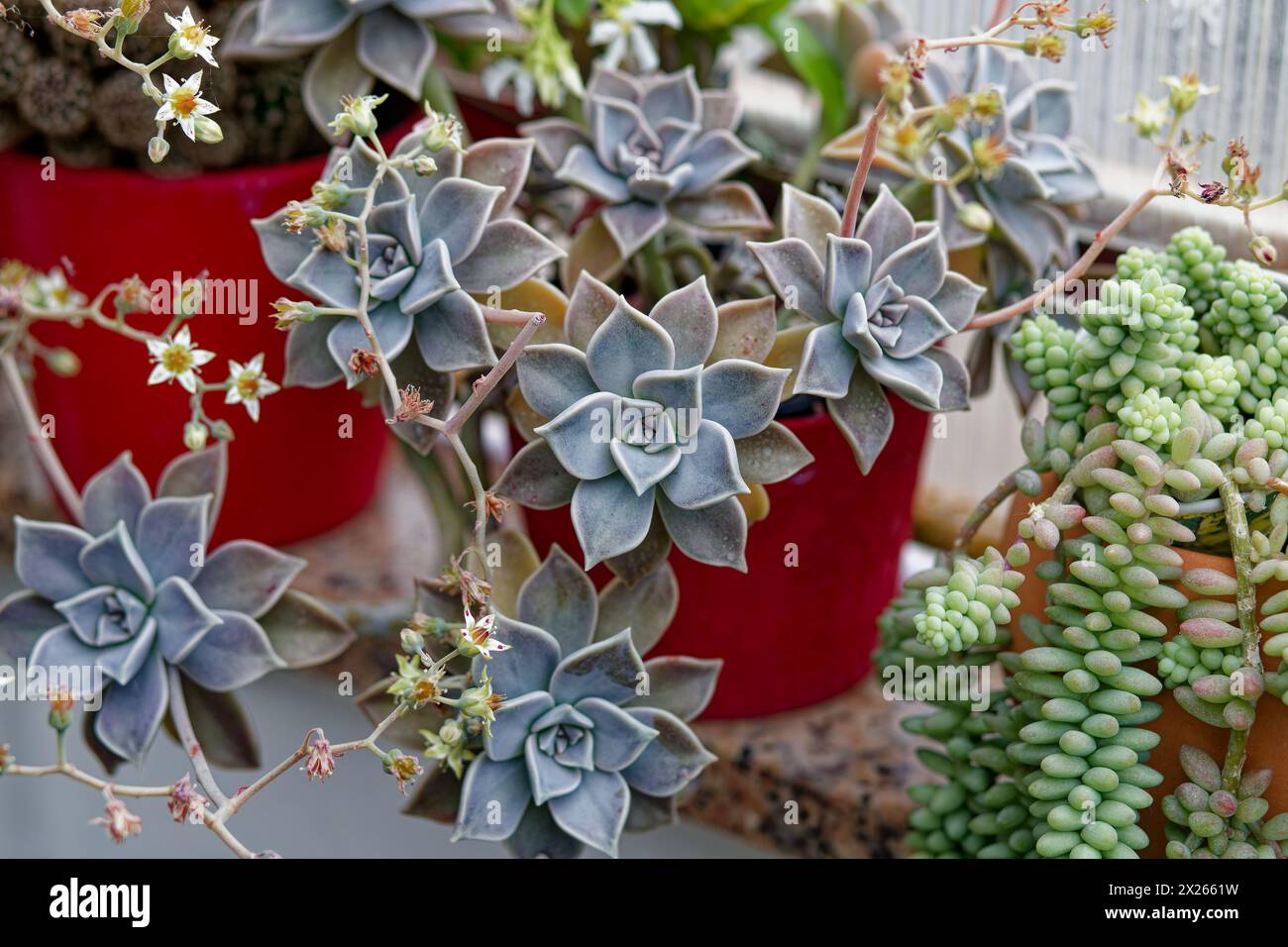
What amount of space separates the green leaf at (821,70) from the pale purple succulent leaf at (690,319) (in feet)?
0.92

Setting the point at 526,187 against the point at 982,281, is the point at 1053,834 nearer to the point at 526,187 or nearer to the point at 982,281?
the point at 982,281

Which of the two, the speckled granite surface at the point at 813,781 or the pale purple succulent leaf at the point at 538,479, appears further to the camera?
the speckled granite surface at the point at 813,781

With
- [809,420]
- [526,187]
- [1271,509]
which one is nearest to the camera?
[1271,509]

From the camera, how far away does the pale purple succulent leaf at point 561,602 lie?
0.53 m

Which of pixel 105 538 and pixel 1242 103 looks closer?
pixel 105 538

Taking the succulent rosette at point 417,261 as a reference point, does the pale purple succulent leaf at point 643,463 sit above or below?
below

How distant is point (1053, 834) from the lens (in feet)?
1.58

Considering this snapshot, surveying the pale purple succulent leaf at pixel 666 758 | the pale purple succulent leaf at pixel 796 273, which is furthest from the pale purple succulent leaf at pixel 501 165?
the pale purple succulent leaf at pixel 666 758

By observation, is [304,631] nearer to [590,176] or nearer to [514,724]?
[514,724]

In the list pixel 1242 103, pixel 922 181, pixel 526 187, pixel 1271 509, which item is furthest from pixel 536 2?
pixel 1271 509

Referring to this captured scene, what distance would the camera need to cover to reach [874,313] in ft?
1.66

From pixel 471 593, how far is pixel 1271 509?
29cm

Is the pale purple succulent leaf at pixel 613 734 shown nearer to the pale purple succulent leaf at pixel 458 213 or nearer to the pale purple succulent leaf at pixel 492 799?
the pale purple succulent leaf at pixel 492 799

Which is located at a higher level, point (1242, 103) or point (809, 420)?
point (1242, 103)
